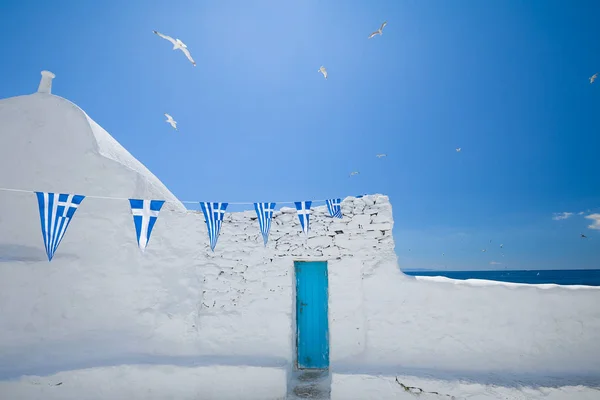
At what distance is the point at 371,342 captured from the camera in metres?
5.80

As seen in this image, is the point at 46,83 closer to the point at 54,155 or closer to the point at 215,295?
the point at 54,155

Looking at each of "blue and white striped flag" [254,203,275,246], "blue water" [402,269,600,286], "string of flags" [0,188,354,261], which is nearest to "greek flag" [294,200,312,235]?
→ "string of flags" [0,188,354,261]

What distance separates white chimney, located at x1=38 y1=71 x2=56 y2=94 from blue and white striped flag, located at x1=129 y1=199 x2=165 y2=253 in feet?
15.2

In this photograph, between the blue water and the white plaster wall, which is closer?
the white plaster wall

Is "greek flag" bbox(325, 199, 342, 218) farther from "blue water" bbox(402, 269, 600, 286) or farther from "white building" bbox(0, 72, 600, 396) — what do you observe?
"blue water" bbox(402, 269, 600, 286)

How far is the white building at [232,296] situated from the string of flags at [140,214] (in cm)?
53

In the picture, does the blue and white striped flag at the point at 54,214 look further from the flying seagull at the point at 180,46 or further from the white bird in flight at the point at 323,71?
the white bird in flight at the point at 323,71

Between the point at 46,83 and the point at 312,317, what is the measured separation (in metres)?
7.91

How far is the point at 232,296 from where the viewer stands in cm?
619

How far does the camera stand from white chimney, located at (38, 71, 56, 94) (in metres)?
7.15

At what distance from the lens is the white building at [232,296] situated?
5520mm

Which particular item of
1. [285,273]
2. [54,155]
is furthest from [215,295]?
[54,155]

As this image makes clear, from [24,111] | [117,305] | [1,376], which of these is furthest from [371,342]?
[24,111]

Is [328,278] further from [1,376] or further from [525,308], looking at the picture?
[1,376]
